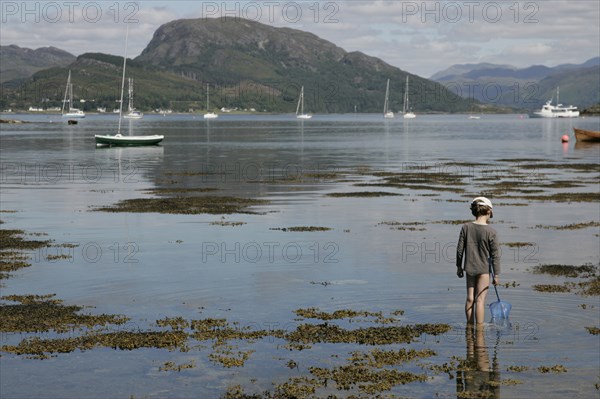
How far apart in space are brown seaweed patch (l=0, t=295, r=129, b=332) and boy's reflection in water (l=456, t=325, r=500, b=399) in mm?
7129

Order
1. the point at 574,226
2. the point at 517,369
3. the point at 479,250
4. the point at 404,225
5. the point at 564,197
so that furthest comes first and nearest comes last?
the point at 564,197
the point at 404,225
the point at 574,226
the point at 479,250
the point at 517,369

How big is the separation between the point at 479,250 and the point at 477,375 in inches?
128

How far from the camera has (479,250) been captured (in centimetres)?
1725

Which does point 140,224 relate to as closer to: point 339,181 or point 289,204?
point 289,204

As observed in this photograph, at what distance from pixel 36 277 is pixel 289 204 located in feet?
66.3

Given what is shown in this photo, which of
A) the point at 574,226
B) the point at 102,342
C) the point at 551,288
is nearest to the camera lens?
the point at 102,342

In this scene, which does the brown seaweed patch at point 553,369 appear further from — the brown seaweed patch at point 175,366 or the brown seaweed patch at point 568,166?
the brown seaweed patch at point 568,166

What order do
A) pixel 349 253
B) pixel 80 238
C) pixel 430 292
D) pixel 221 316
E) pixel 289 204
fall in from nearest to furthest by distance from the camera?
pixel 221 316 < pixel 430 292 < pixel 349 253 < pixel 80 238 < pixel 289 204

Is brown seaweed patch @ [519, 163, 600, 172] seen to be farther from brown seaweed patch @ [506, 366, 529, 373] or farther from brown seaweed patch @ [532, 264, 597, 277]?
brown seaweed patch @ [506, 366, 529, 373]

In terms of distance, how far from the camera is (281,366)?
49.9 feet

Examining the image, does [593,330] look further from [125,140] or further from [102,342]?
[125,140]

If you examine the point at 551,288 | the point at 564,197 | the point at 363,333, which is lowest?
the point at 363,333

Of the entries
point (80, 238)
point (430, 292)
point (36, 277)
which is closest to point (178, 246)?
point (80, 238)

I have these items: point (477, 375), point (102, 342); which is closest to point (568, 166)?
point (477, 375)
